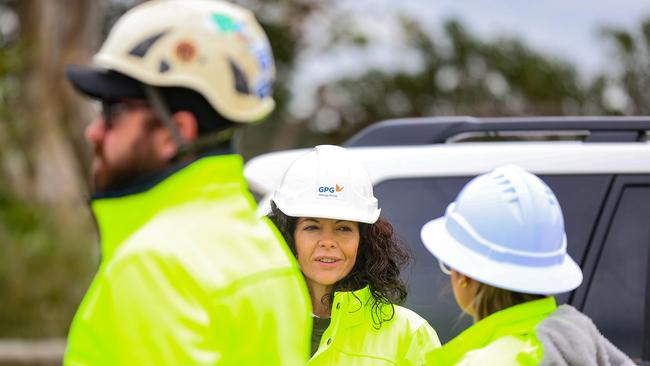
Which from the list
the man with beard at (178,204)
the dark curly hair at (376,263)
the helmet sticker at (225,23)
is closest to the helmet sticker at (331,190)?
the dark curly hair at (376,263)

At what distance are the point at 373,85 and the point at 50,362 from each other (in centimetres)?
1205

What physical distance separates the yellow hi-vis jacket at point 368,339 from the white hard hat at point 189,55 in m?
1.30

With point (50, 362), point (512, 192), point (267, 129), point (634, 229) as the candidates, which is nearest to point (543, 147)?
point (634, 229)

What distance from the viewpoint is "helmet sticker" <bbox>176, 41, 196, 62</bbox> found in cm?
200

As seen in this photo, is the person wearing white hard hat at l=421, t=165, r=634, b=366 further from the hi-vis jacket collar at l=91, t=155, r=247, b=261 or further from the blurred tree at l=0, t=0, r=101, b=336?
the blurred tree at l=0, t=0, r=101, b=336

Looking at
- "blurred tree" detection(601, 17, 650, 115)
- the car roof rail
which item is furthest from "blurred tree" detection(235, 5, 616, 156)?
the car roof rail

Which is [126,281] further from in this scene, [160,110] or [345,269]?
[345,269]

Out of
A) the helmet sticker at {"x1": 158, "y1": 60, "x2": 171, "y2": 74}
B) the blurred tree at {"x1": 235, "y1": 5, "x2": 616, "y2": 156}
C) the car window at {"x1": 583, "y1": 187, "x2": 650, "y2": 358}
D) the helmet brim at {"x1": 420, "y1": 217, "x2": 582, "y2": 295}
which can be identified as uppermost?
the helmet sticker at {"x1": 158, "y1": 60, "x2": 171, "y2": 74}

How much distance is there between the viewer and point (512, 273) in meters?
2.56

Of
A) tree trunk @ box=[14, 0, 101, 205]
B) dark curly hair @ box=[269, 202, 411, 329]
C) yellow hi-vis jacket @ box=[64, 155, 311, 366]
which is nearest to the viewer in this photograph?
yellow hi-vis jacket @ box=[64, 155, 311, 366]

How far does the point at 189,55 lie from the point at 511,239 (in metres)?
0.95

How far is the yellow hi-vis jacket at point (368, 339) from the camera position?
3.21 metres

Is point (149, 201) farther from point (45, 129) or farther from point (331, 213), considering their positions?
point (45, 129)

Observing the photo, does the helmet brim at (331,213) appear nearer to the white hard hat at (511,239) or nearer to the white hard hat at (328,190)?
the white hard hat at (328,190)
